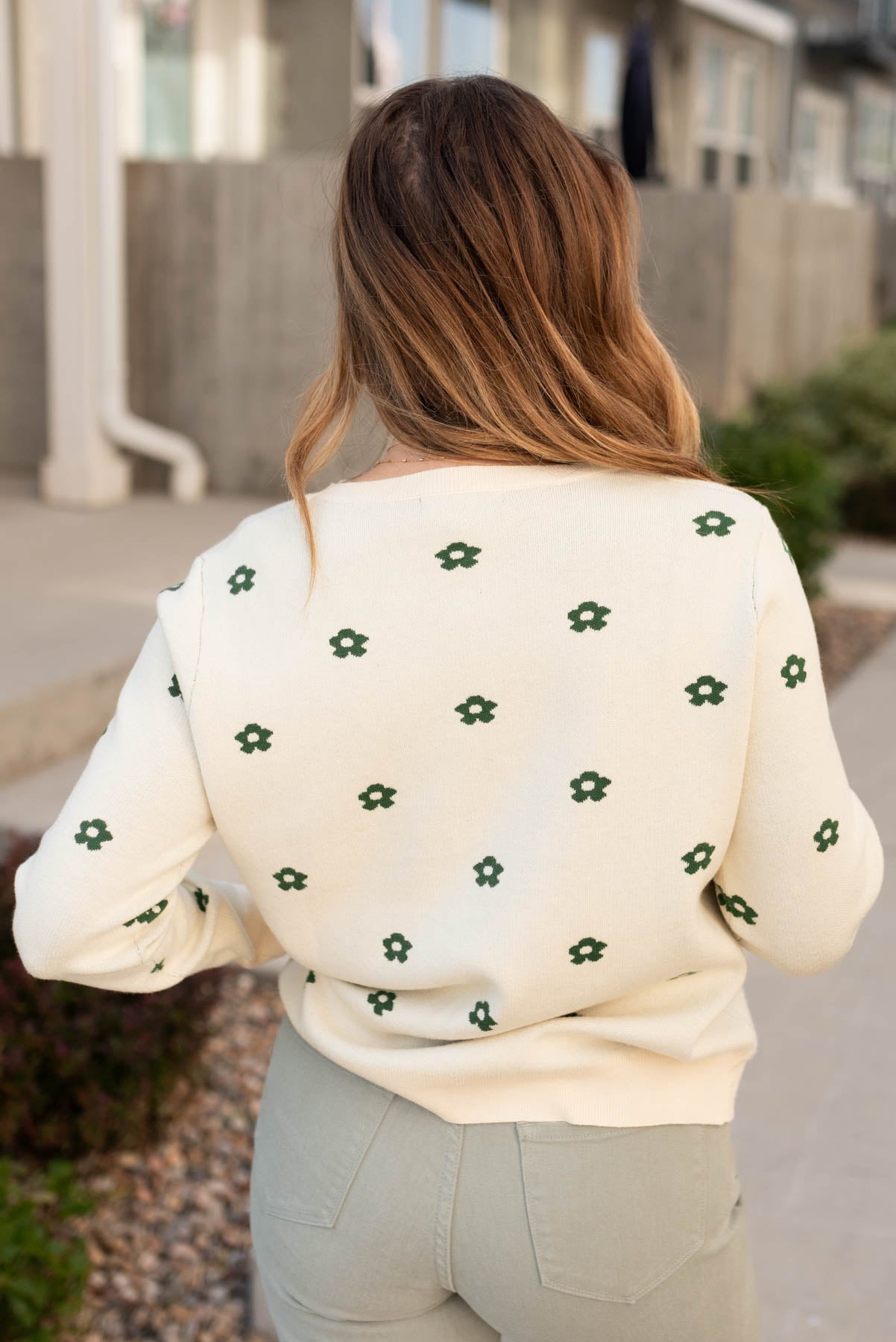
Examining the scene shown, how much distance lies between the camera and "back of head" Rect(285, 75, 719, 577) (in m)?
1.14

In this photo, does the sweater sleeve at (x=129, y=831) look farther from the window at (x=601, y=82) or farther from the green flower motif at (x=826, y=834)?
the window at (x=601, y=82)

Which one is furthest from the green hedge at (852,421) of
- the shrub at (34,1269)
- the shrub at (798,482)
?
the shrub at (34,1269)

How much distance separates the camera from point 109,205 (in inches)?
301

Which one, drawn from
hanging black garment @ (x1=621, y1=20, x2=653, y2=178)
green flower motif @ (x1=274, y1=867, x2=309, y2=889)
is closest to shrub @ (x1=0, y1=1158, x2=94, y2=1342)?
green flower motif @ (x1=274, y1=867, x2=309, y2=889)

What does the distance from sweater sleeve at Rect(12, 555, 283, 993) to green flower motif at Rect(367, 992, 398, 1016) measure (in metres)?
0.20

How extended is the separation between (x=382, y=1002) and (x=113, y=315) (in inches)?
279

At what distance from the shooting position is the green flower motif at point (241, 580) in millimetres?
1194

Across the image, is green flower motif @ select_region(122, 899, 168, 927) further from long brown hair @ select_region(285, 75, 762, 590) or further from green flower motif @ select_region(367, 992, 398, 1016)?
long brown hair @ select_region(285, 75, 762, 590)

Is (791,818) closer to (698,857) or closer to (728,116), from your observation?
(698,857)

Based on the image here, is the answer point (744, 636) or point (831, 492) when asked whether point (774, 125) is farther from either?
point (744, 636)

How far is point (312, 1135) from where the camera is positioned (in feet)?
4.25

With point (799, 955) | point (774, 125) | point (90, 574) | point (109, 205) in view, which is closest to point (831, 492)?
point (90, 574)

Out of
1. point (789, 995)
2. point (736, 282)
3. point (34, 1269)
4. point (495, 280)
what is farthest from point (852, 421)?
point (495, 280)

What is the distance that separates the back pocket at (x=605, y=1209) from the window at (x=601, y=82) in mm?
16036
